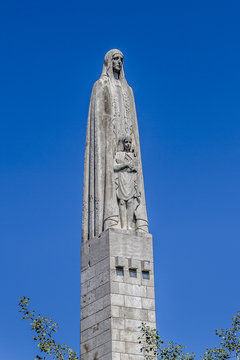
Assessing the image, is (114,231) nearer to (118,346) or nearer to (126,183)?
(126,183)

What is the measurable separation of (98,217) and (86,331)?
393 centimetres

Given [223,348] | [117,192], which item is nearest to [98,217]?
[117,192]

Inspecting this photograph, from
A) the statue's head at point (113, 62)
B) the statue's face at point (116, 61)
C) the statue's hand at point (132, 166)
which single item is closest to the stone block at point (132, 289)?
the statue's hand at point (132, 166)

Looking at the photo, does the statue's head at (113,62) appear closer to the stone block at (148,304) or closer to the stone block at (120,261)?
the stone block at (120,261)

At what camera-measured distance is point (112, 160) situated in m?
34.1

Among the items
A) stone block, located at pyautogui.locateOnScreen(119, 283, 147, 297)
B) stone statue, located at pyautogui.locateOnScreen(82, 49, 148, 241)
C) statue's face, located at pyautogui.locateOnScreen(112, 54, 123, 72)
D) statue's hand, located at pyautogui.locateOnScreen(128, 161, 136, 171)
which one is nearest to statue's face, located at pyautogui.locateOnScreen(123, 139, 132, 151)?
stone statue, located at pyautogui.locateOnScreen(82, 49, 148, 241)

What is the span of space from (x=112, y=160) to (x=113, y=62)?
391 cm

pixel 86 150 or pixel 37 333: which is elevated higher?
pixel 86 150

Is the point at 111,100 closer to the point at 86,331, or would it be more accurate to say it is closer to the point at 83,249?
the point at 83,249

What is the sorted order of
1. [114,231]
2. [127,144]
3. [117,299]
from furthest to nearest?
[127,144], [114,231], [117,299]

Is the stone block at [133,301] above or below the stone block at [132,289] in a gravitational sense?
below

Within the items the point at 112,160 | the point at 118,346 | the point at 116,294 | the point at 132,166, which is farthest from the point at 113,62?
the point at 118,346

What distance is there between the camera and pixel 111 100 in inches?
1380

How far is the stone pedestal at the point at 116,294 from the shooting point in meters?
31.2
